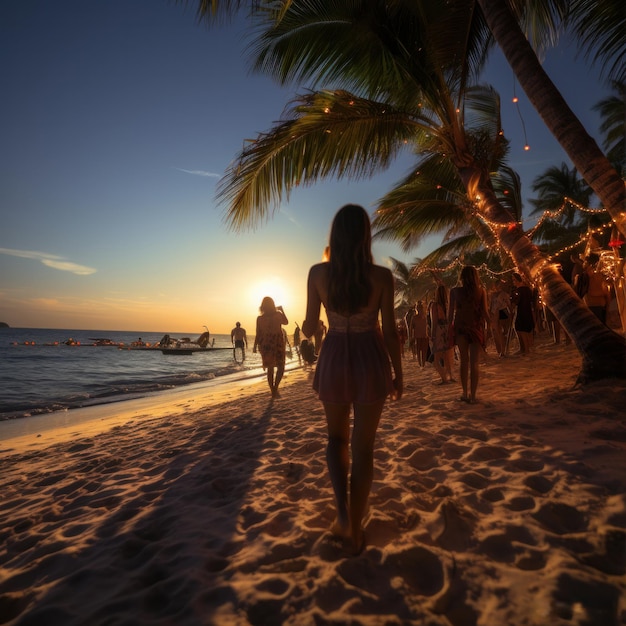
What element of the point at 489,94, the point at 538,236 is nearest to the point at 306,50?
the point at 489,94

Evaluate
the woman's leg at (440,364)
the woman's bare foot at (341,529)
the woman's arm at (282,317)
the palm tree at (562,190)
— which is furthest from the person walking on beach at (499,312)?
the palm tree at (562,190)

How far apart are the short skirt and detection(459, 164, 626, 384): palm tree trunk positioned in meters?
3.80

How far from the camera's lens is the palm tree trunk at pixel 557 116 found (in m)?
3.87

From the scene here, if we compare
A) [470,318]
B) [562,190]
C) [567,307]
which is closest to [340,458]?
[470,318]

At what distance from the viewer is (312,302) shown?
204 centimetres

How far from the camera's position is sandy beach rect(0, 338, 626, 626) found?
147 centimetres

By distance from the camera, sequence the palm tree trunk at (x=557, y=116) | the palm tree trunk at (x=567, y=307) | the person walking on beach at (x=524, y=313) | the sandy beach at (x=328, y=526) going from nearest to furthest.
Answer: the sandy beach at (x=328, y=526) < the palm tree trunk at (x=557, y=116) < the palm tree trunk at (x=567, y=307) < the person walking on beach at (x=524, y=313)

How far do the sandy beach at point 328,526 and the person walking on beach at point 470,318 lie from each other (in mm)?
763

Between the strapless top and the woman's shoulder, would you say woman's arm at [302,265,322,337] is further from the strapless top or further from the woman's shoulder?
the woman's shoulder

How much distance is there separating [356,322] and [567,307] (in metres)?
4.11

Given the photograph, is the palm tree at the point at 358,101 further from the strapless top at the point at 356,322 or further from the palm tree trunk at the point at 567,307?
the strapless top at the point at 356,322

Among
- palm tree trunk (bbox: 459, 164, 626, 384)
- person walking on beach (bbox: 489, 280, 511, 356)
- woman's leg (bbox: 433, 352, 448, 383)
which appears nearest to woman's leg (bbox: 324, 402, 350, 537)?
palm tree trunk (bbox: 459, 164, 626, 384)

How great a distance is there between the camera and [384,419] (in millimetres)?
4516

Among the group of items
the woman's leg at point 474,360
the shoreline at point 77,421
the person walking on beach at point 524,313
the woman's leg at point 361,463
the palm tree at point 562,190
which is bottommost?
the shoreline at point 77,421
